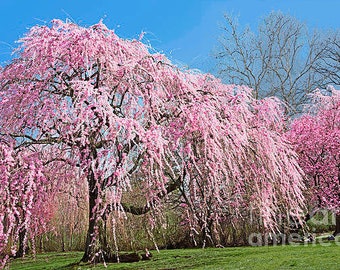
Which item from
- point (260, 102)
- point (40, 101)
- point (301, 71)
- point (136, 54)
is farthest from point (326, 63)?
point (40, 101)

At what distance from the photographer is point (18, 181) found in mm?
5863

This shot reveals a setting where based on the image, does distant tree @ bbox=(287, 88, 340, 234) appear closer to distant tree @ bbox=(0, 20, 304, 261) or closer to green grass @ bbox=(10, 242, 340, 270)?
green grass @ bbox=(10, 242, 340, 270)

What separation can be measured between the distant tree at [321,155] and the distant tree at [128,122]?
547 centimetres

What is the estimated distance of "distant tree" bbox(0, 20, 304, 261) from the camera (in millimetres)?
5906

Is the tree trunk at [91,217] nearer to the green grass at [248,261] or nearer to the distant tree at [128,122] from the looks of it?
the distant tree at [128,122]

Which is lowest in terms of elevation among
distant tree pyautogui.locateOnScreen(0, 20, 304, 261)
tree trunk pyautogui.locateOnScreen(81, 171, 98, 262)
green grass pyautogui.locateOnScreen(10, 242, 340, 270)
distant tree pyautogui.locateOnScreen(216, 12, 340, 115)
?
green grass pyautogui.locateOnScreen(10, 242, 340, 270)

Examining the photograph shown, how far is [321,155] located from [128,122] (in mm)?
9302

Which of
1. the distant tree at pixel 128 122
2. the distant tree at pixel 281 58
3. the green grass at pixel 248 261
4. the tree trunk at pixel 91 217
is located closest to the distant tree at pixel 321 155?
the green grass at pixel 248 261

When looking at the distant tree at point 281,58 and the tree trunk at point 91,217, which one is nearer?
the tree trunk at point 91,217

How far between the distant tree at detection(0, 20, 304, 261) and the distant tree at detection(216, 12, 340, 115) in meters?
17.0

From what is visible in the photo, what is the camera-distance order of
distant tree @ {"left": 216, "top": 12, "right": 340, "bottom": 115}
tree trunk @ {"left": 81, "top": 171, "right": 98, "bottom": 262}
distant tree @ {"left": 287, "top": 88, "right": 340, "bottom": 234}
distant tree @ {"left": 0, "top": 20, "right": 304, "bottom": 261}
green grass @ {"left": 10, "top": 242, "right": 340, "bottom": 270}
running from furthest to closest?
distant tree @ {"left": 216, "top": 12, "right": 340, "bottom": 115}, distant tree @ {"left": 287, "top": 88, "right": 340, "bottom": 234}, green grass @ {"left": 10, "top": 242, "right": 340, "bottom": 270}, tree trunk @ {"left": 81, "top": 171, "right": 98, "bottom": 262}, distant tree @ {"left": 0, "top": 20, "right": 304, "bottom": 261}

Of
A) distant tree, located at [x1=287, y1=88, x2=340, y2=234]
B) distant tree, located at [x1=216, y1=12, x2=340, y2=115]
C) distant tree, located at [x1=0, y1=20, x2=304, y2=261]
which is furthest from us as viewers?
distant tree, located at [x1=216, y1=12, x2=340, y2=115]

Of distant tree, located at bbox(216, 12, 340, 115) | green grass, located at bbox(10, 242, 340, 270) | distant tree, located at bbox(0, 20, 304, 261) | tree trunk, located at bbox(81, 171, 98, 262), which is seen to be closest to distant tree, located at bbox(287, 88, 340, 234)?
green grass, located at bbox(10, 242, 340, 270)

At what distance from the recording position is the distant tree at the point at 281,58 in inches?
966
